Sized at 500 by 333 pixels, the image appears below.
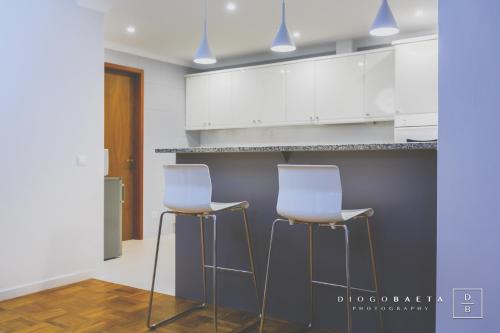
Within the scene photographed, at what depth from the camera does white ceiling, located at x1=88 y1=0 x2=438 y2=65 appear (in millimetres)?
3979

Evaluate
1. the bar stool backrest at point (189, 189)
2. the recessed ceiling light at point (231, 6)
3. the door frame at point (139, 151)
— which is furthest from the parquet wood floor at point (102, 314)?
the recessed ceiling light at point (231, 6)

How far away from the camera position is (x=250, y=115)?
577 centimetres

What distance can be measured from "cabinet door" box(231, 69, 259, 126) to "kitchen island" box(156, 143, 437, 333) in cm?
269

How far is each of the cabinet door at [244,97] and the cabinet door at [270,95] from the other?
0.20 ft

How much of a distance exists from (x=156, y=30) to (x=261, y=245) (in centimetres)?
304

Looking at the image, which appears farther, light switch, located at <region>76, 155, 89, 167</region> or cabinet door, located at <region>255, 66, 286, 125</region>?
cabinet door, located at <region>255, 66, 286, 125</region>

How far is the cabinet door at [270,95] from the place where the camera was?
5.50m

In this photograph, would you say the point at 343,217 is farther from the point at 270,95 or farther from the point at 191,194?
the point at 270,95

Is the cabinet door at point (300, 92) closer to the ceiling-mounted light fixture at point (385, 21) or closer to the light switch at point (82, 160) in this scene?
the ceiling-mounted light fixture at point (385, 21)

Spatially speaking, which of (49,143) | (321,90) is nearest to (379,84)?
(321,90)

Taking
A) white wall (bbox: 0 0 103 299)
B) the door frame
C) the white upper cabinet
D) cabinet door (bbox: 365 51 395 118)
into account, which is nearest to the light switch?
white wall (bbox: 0 0 103 299)

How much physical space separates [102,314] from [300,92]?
3.48 meters

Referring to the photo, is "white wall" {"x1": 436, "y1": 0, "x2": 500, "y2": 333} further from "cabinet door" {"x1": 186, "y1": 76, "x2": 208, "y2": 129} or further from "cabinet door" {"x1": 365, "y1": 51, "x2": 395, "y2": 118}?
"cabinet door" {"x1": 186, "y1": 76, "x2": 208, "y2": 129}

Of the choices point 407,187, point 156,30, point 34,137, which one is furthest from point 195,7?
point 407,187
